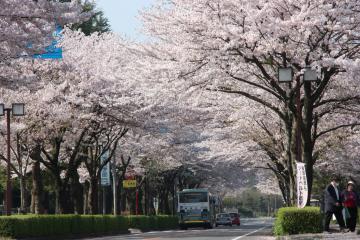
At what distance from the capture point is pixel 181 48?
75.4 feet

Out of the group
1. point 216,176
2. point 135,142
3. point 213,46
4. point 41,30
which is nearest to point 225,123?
point 135,142

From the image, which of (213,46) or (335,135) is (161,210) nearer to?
(335,135)

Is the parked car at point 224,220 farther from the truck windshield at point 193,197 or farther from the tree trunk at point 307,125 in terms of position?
the tree trunk at point 307,125

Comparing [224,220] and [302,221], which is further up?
[224,220]

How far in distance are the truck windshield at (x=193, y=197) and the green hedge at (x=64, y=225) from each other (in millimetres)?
5386

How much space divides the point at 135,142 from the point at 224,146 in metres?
6.43

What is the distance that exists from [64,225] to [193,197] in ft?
73.4

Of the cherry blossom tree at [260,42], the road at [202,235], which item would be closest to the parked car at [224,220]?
the road at [202,235]

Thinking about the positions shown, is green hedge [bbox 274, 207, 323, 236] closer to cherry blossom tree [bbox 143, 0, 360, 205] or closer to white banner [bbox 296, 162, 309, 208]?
white banner [bbox 296, 162, 309, 208]

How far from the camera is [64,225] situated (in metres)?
31.3

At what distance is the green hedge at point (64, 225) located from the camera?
26.5 meters

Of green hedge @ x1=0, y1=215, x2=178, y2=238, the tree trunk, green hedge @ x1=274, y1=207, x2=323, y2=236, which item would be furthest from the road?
green hedge @ x1=274, y1=207, x2=323, y2=236

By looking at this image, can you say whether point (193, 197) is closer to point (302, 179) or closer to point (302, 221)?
point (302, 179)

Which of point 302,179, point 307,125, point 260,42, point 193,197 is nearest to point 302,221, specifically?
point 302,179
